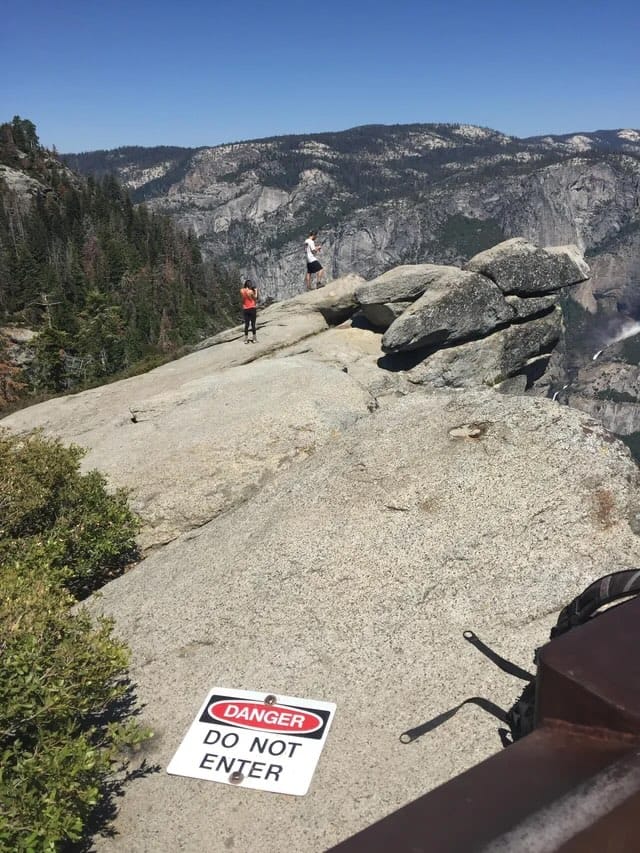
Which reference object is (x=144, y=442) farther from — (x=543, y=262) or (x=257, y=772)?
(x=543, y=262)

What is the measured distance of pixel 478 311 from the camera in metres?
21.0

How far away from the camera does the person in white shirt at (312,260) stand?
25.9m

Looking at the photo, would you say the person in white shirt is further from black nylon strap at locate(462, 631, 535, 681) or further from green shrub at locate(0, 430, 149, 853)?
black nylon strap at locate(462, 631, 535, 681)

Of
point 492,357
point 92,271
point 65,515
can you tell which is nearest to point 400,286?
point 492,357

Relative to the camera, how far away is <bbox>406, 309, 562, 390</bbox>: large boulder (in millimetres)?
20344

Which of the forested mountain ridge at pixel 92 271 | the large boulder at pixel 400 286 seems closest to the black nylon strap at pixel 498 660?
the large boulder at pixel 400 286

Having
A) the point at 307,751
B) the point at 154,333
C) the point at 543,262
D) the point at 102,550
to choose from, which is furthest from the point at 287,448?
the point at 154,333

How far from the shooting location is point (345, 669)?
6652mm

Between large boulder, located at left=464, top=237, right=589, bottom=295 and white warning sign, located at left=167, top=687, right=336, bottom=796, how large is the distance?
1841cm

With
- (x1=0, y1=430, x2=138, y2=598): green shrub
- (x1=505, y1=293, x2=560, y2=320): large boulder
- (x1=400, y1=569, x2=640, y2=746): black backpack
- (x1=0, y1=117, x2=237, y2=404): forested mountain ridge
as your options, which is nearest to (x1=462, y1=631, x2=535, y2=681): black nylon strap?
(x1=400, y1=569, x2=640, y2=746): black backpack

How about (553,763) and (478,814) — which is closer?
(478,814)

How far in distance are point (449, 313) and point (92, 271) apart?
110m

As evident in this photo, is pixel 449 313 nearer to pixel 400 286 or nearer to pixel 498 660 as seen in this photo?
pixel 400 286

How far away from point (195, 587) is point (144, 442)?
5365 millimetres
